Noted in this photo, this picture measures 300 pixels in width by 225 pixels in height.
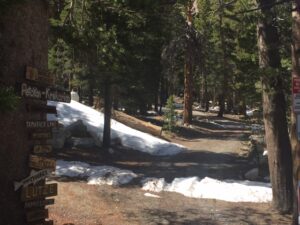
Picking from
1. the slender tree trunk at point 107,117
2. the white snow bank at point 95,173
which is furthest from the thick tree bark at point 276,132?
the slender tree trunk at point 107,117

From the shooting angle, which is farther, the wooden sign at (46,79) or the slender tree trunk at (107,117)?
the slender tree trunk at (107,117)

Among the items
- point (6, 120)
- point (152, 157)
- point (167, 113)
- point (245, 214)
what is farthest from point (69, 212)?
point (167, 113)

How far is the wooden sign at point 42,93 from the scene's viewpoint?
6.05 meters

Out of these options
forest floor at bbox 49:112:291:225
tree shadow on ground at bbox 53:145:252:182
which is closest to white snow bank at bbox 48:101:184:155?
tree shadow on ground at bbox 53:145:252:182

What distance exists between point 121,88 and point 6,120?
16.6 meters

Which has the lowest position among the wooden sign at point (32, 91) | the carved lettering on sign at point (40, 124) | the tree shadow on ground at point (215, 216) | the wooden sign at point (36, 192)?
the tree shadow on ground at point (215, 216)

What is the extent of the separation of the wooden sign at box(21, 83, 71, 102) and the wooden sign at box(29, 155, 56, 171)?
746 millimetres

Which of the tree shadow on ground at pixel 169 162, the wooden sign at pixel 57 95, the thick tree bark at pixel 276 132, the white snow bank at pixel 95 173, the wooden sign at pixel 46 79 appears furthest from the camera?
the tree shadow on ground at pixel 169 162

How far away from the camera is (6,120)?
590cm

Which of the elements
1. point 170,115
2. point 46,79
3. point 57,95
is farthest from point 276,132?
point 170,115

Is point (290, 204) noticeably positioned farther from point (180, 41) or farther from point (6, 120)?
point (180, 41)

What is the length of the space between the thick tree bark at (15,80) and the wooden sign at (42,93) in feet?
0.38

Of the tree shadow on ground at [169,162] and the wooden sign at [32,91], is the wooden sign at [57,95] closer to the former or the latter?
the wooden sign at [32,91]

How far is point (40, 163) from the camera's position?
634 centimetres
